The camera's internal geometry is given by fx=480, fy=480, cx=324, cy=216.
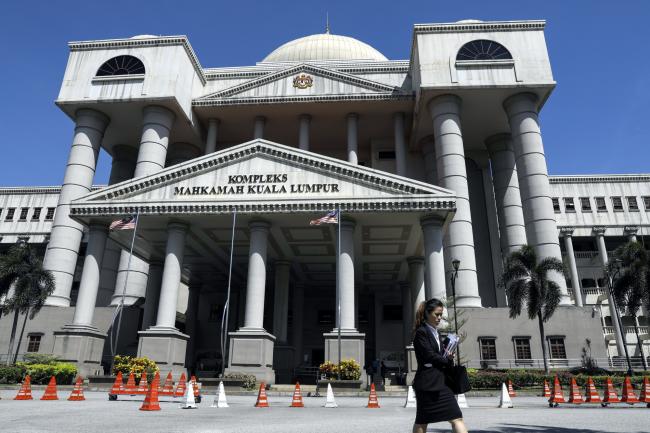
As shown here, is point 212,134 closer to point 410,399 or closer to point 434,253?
point 434,253

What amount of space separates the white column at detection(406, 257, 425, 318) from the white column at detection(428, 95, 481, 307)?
2.53 m

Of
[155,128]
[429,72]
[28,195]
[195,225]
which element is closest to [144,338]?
[195,225]

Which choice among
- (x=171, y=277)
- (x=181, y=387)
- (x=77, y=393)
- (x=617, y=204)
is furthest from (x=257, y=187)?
(x=617, y=204)

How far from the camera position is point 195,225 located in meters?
30.2

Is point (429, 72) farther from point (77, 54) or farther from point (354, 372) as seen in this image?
point (77, 54)

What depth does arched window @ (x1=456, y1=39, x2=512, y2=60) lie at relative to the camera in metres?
42.1

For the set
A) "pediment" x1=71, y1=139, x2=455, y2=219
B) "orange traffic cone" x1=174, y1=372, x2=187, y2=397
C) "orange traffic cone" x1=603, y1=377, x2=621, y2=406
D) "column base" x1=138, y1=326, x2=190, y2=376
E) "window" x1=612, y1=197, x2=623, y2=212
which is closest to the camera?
"orange traffic cone" x1=603, y1=377, x2=621, y2=406

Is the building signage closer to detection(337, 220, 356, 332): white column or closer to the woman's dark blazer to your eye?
detection(337, 220, 356, 332): white column

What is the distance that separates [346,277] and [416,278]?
10666mm

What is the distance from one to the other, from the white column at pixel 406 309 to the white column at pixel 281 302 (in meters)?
10.4

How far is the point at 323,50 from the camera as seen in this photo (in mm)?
60062

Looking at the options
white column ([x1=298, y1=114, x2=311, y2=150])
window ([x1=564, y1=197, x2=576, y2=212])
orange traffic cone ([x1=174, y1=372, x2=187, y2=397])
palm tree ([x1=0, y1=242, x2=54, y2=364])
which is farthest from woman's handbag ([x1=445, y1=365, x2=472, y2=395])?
window ([x1=564, y1=197, x2=576, y2=212])

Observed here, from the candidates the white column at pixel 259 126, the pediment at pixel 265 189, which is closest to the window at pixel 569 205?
the white column at pixel 259 126

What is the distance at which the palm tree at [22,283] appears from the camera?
3184cm
